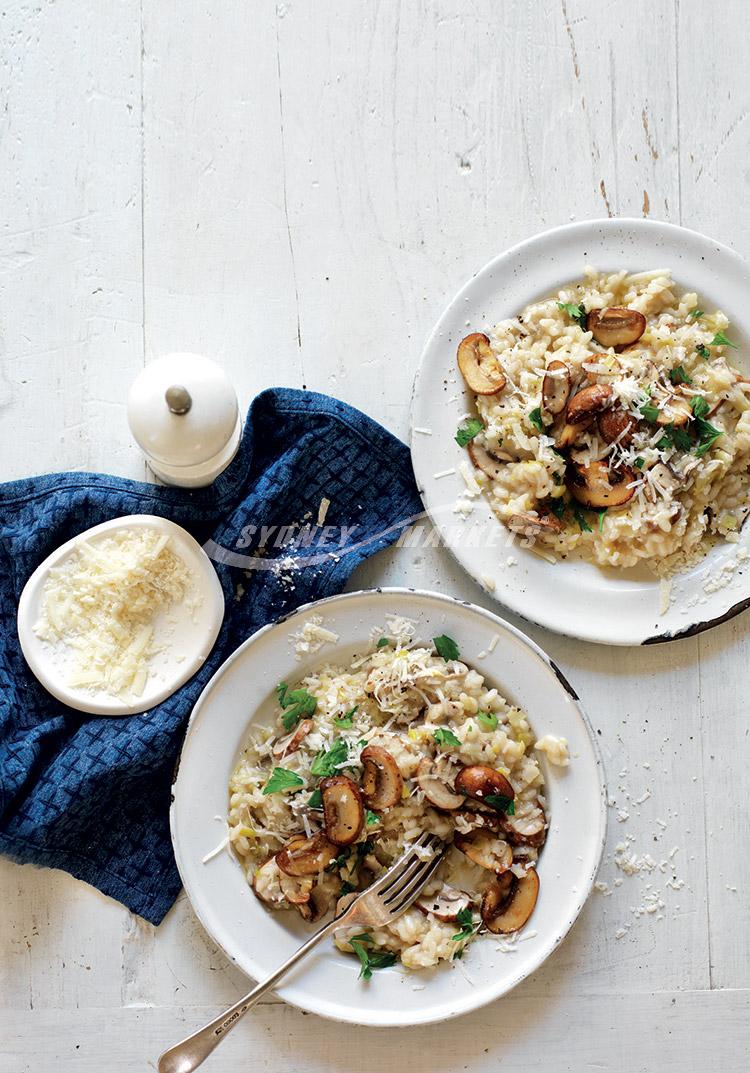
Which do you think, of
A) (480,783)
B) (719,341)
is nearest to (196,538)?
(480,783)

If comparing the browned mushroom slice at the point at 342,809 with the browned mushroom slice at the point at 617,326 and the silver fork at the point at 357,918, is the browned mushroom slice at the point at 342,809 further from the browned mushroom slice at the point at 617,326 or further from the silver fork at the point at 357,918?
the browned mushroom slice at the point at 617,326

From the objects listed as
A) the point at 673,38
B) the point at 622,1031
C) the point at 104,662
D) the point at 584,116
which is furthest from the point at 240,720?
the point at 673,38

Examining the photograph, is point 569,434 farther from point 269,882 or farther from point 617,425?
point 269,882

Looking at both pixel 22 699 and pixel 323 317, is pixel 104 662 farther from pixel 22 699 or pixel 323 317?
pixel 323 317

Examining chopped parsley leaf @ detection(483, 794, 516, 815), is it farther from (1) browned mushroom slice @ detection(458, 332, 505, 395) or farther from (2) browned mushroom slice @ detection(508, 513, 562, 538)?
(1) browned mushroom slice @ detection(458, 332, 505, 395)

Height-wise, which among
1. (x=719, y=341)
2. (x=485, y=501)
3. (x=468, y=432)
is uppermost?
(x=719, y=341)

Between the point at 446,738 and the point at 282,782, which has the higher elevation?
the point at 446,738
